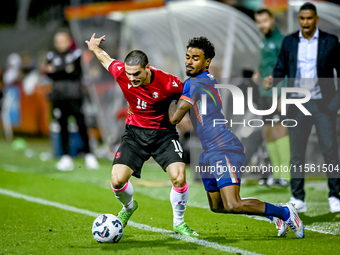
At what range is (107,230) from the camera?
Result: 4609 mm

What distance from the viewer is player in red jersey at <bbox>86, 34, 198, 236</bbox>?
4949 mm

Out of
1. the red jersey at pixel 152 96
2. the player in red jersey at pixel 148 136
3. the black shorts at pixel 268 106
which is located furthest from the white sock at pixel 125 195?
the black shorts at pixel 268 106

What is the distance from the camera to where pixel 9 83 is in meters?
18.1

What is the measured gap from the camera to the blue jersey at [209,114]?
467 centimetres

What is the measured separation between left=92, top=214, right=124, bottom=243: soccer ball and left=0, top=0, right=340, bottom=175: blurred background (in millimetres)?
4428

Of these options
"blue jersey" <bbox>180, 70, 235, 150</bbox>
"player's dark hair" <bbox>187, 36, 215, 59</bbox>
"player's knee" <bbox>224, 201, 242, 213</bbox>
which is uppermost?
"player's dark hair" <bbox>187, 36, 215, 59</bbox>

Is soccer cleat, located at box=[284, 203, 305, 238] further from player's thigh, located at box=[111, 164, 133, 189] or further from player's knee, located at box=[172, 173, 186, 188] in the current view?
player's thigh, located at box=[111, 164, 133, 189]

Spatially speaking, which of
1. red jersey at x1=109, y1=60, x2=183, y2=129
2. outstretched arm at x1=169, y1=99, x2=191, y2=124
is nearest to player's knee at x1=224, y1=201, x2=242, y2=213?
outstretched arm at x1=169, y1=99, x2=191, y2=124

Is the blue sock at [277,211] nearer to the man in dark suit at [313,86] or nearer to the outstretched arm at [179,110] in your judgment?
the outstretched arm at [179,110]

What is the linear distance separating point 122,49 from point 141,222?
30.0ft

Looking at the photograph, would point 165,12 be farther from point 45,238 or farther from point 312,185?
point 45,238

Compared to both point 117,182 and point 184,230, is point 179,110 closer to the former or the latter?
point 117,182

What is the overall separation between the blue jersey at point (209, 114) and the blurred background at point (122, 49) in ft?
12.4

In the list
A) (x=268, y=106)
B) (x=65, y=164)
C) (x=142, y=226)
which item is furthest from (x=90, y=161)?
(x=142, y=226)
